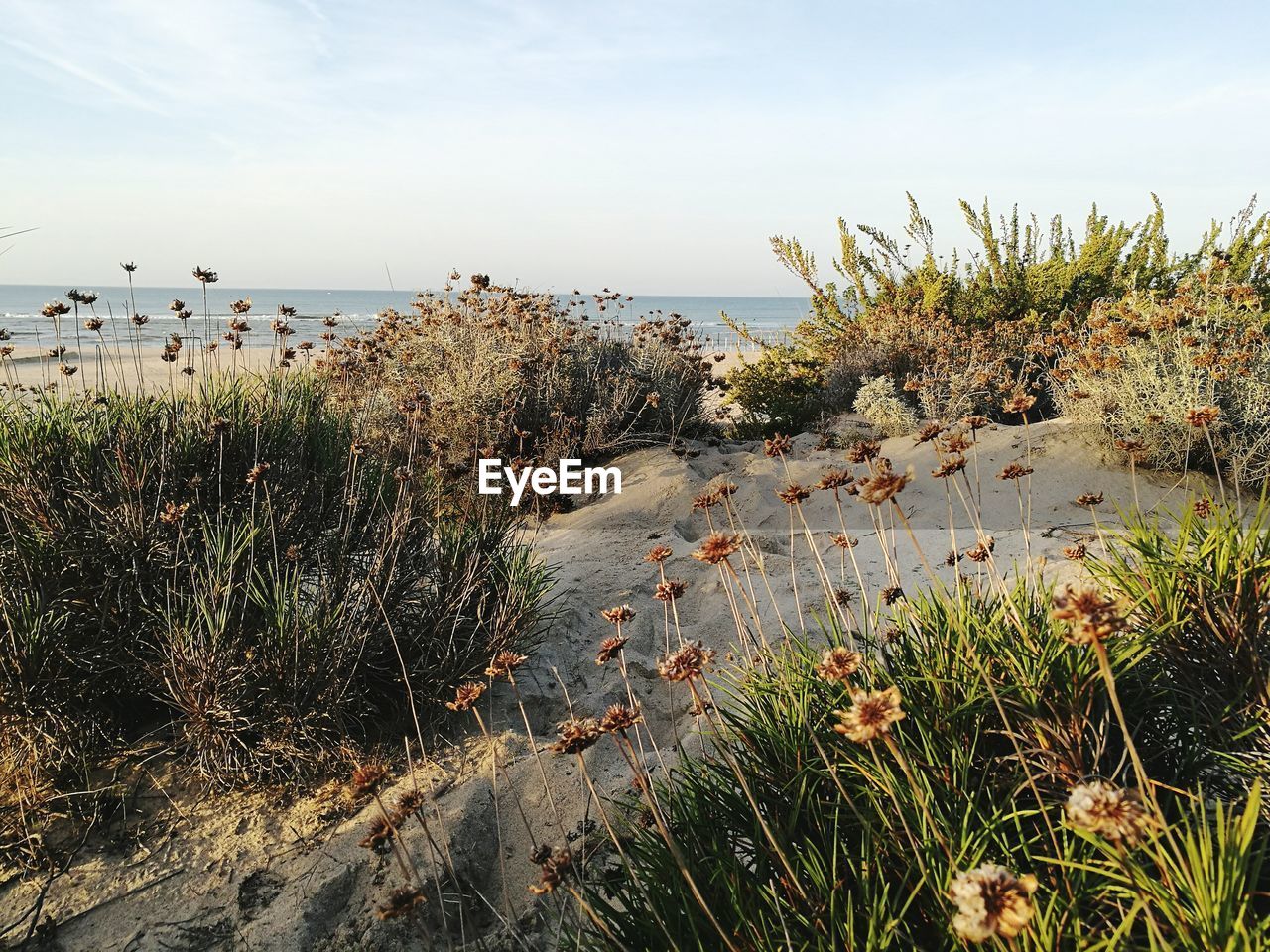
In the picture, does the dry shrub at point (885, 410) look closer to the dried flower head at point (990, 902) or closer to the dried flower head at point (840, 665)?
the dried flower head at point (840, 665)

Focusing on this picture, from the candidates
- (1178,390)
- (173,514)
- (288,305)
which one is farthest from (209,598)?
(288,305)

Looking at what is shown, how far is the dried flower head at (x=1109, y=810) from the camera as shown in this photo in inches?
42.1

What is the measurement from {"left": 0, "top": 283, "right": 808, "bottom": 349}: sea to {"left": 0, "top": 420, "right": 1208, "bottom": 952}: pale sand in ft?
7.48

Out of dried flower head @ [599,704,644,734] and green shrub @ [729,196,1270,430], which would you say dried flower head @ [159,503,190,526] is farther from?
green shrub @ [729,196,1270,430]

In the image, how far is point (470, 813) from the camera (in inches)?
114

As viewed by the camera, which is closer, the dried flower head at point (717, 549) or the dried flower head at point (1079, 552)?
the dried flower head at point (717, 549)

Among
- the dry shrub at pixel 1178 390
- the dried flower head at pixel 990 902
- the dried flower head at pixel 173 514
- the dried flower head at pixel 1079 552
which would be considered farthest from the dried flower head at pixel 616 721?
the dry shrub at pixel 1178 390

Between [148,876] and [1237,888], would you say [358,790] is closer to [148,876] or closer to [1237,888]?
[148,876]

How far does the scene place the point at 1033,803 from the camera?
183cm

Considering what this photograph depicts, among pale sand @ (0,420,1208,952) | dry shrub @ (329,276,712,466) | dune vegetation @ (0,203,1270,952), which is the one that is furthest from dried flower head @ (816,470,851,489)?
dry shrub @ (329,276,712,466)

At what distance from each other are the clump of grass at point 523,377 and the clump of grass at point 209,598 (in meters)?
2.83

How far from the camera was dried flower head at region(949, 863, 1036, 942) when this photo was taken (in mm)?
990

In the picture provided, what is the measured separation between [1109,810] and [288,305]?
1677 centimetres

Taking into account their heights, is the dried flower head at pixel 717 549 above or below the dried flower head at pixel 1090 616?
below
